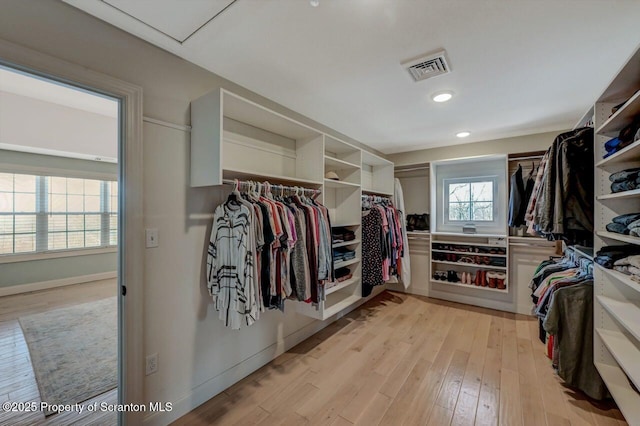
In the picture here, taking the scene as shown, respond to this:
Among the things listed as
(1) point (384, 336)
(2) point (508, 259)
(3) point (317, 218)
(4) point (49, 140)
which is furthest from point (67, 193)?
(2) point (508, 259)

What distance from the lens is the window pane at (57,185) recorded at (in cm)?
459

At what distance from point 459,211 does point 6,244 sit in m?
7.41

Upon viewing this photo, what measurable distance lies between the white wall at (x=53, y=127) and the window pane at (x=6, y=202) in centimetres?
111

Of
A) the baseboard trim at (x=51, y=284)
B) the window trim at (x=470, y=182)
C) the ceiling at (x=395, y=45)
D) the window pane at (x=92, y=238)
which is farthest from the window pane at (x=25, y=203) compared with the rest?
the window trim at (x=470, y=182)

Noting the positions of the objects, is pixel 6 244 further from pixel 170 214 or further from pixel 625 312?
pixel 625 312

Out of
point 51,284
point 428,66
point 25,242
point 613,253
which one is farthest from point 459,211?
point 25,242

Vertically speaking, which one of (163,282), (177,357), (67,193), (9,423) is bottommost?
(9,423)

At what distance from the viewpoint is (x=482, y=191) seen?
3838 millimetres

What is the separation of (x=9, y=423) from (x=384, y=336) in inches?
116

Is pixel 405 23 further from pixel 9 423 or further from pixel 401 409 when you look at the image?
pixel 9 423

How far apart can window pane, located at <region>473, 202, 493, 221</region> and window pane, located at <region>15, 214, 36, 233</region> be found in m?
7.46

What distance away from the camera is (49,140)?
3.75 m

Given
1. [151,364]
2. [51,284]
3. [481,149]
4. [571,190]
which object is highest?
[481,149]

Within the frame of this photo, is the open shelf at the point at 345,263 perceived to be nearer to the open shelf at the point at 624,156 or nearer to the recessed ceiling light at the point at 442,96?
the recessed ceiling light at the point at 442,96
